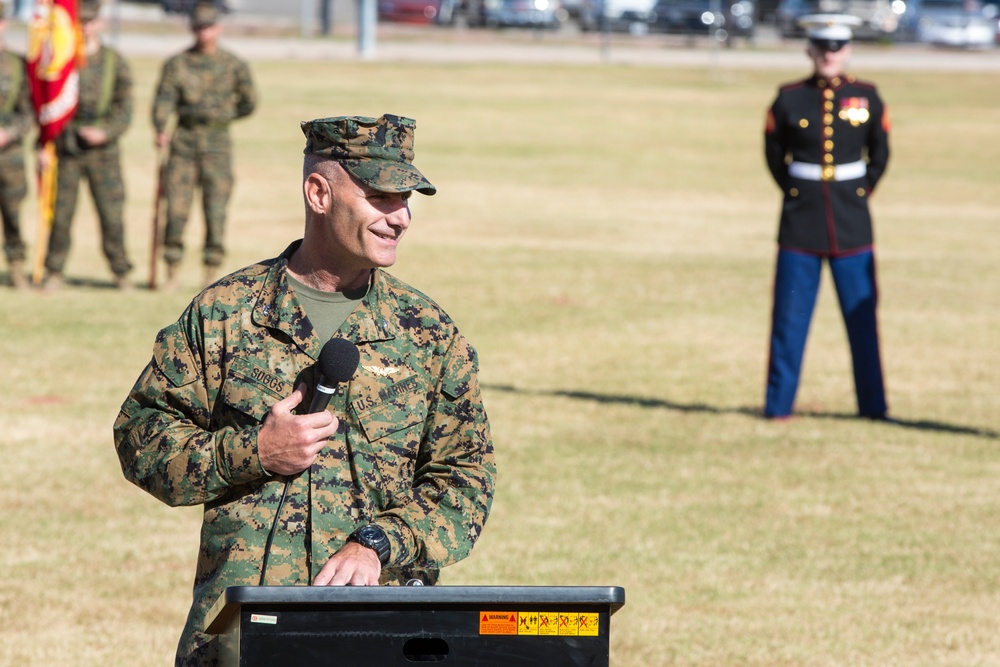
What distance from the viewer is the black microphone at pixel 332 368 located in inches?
129

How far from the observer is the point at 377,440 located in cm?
361

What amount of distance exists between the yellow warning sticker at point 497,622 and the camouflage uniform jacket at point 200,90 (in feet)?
38.3

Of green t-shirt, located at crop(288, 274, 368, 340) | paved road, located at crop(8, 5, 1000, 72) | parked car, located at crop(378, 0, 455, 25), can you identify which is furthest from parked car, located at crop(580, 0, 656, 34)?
green t-shirt, located at crop(288, 274, 368, 340)

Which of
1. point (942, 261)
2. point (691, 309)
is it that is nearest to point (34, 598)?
point (691, 309)

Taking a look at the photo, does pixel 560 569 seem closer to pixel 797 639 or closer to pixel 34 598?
pixel 797 639

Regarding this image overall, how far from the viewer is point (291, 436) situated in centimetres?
330

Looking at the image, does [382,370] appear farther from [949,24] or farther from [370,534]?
[949,24]

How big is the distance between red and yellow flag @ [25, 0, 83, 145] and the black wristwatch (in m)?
11.4

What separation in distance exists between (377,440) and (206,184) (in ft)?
36.9

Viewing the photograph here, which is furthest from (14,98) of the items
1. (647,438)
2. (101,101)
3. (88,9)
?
(647,438)

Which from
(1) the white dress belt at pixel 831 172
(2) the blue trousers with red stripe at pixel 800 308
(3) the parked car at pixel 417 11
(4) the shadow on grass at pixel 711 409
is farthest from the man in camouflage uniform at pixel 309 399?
(3) the parked car at pixel 417 11

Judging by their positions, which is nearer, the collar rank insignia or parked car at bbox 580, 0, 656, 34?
the collar rank insignia

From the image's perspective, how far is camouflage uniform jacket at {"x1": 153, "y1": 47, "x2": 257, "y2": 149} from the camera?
1404 cm

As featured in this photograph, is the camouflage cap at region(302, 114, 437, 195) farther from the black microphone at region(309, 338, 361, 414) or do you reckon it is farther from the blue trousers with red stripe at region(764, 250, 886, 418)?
the blue trousers with red stripe at region(764, 250, 886, 418)
